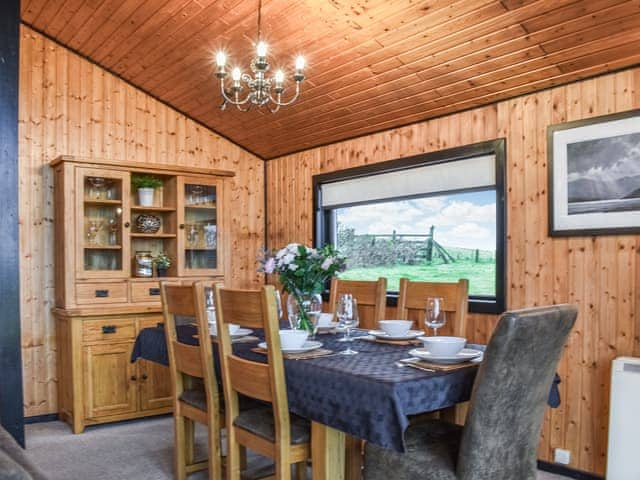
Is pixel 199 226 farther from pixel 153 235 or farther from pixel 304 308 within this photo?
pixel 304 308

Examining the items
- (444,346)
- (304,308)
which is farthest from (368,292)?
(444,346)

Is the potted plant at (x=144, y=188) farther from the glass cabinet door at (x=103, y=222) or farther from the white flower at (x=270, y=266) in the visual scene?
the white flower at (x=270, y=266)

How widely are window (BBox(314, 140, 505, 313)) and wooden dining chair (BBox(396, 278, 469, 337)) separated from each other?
65 centimetres

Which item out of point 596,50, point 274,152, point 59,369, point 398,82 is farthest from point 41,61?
point 596,50

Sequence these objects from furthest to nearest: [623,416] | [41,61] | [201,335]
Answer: [41,61] → [623,416] → [201,335]

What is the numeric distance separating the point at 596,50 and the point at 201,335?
2.29 m

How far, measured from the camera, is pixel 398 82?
3482 millimetres

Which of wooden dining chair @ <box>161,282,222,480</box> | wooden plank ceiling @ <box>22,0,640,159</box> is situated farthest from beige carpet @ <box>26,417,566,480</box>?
wooden plank ceiling @ <box>22,0,640,159</box>

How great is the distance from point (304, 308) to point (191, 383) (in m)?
0.87

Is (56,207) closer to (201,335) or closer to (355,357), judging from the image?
(201,335)

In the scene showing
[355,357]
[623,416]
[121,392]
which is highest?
[355,357]

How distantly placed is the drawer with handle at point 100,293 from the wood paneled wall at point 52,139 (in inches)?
16.2

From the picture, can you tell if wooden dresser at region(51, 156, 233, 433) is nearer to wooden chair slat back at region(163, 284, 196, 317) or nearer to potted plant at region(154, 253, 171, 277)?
potted plant at region(154, 253, 171, 277)

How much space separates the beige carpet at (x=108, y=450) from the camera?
314 centimetres
